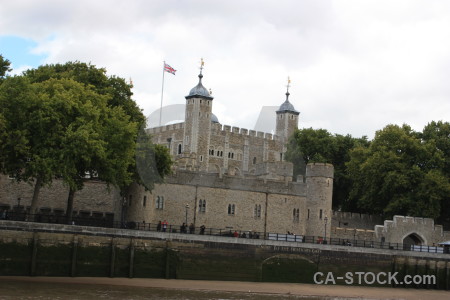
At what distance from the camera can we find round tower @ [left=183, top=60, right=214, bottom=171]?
97062mm

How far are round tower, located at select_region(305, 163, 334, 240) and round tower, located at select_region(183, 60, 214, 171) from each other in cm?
3623

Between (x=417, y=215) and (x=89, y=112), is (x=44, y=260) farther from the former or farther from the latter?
(x=417, y=215)

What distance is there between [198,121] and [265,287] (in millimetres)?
54200

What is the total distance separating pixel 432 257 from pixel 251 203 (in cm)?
1374

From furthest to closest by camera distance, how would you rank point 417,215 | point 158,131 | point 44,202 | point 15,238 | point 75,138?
point 158,131 → point 417,215 → point 44,202 → point 75,138 → point 15,238

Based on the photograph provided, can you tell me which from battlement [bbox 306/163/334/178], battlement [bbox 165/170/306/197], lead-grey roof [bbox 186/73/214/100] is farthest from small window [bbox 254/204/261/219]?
lead-grey roof [bbox 186/73/214/100]

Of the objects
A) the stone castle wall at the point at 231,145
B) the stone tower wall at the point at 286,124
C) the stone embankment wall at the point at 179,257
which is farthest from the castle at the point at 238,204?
the stone tower wall at the point at 286,124

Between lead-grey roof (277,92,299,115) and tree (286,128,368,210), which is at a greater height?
lead-grey roof (277,92,299,115)

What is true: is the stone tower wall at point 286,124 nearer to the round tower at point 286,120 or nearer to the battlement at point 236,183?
the round tower at point 286,120

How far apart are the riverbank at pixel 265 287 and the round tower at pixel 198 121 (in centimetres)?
5062

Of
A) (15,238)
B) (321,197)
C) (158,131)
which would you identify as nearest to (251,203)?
(321,197)

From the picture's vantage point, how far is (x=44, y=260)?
41250mm

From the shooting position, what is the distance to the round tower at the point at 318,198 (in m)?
60.9

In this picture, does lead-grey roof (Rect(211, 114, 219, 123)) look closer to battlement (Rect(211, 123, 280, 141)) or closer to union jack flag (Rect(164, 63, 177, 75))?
battlement (Rect(211, 123, 280, 141))
